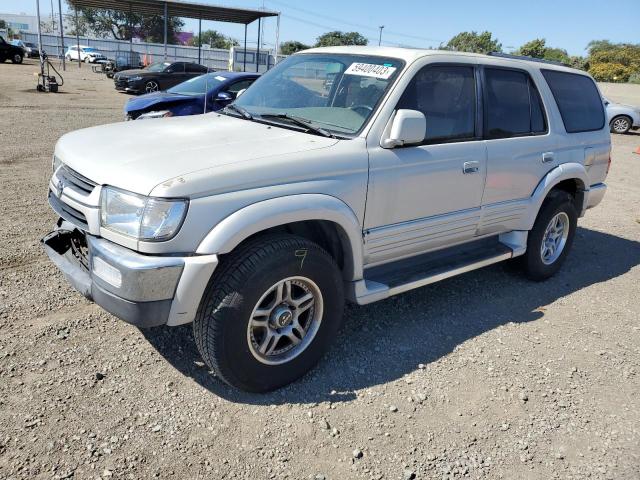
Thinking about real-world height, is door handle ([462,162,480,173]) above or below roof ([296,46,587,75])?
below

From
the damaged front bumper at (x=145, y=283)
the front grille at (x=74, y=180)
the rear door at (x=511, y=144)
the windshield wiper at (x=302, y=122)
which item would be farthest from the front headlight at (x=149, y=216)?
the rear door at (x=511, y=144)

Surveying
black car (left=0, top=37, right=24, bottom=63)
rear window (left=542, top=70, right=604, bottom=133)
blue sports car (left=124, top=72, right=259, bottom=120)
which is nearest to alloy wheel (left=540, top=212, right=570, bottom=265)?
rear window (left=542, top=70, right=604, bottom=133)

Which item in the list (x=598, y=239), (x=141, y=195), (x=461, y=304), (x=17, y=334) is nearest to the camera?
(x=141, y=195)

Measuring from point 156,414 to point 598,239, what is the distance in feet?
19.9

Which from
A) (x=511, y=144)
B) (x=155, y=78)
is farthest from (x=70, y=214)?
(x=155, y=78)

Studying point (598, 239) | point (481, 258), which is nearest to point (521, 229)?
point (481, 258)

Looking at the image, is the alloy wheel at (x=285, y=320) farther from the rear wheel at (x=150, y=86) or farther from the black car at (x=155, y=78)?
the rear wheel at (x=150, y=86)

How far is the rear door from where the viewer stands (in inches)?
164

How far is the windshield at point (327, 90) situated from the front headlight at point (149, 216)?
1.29 metres

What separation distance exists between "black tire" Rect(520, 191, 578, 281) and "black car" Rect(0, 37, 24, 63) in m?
36.8

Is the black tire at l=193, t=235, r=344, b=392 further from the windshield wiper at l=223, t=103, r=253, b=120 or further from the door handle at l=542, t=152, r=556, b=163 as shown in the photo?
the door handle at l=542, t=152, r=556, b=163

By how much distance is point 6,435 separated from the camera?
2.62 m

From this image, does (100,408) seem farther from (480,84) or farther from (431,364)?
(480,84)

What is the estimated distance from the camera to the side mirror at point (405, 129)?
3.28m
